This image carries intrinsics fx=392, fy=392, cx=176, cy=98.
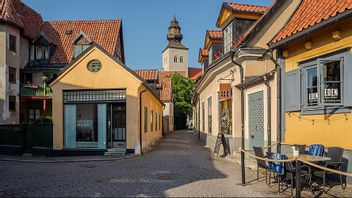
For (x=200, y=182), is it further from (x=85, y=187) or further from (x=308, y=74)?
(x=308, y=74)

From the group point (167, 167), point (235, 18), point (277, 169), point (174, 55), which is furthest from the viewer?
point (174, 55)

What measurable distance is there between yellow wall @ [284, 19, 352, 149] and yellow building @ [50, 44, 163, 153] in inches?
376

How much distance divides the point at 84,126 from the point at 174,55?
87.4 meters

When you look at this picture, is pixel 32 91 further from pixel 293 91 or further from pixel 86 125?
pixel 293 91

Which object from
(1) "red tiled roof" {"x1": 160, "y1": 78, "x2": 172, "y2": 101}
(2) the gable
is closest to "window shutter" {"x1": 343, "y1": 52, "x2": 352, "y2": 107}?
(2) the gable

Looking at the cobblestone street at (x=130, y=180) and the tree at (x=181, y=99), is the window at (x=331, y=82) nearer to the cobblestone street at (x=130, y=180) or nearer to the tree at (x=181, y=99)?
the cobblestone street at (x=130, y=180)

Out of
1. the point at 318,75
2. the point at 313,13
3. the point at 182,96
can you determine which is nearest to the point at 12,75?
the point at 313,13

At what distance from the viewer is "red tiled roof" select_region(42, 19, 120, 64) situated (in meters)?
33.3

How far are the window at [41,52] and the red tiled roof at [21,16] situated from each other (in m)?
1.27

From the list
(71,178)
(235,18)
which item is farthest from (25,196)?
(235,18)

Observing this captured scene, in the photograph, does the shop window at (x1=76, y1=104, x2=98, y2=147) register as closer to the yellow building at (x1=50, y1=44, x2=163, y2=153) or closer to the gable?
the yellow building at (x1=50, y1=44, x2=163, y2=153)

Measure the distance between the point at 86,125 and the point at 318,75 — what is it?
43.1 feet

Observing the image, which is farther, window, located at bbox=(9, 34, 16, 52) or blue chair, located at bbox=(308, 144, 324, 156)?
Answer: window, located at bbox=(9, 34, 16, 52)

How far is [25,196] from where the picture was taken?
9.26m
